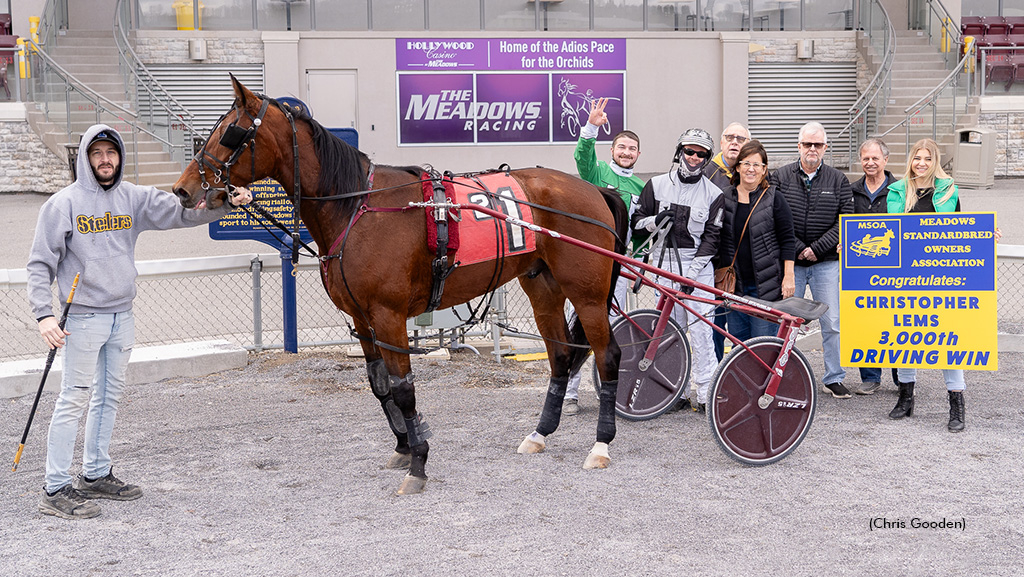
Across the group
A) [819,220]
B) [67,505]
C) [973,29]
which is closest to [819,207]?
[819,220]

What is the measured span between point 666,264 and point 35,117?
54.3ft

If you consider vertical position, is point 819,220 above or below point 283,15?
below

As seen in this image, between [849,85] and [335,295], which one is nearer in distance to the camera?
[335,295]

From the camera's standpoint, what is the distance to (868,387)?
24.0 ft

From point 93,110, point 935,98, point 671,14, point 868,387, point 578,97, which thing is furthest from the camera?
point 671,14

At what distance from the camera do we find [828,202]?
7.04 m

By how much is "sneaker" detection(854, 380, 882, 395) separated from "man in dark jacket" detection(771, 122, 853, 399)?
0.10 metres

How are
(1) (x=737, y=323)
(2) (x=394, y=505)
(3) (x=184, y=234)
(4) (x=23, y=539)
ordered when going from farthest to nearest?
(3) (x=184, y=234)
(1) (x=737, y=323)
(2) (x=394, y=505)
(4) (x=23, y=539)

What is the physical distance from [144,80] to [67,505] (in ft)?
57.3

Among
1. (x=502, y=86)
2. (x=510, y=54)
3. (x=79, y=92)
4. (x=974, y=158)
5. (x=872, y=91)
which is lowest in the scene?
(x=974, y=158)

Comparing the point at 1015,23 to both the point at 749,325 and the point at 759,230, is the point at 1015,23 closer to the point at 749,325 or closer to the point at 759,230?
the point at 749,325

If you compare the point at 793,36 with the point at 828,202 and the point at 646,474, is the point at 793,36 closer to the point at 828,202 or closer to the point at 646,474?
the point at 828,202

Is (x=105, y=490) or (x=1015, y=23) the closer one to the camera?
(x=105, y=490)

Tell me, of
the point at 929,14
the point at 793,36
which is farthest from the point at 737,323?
the point at 929,14
